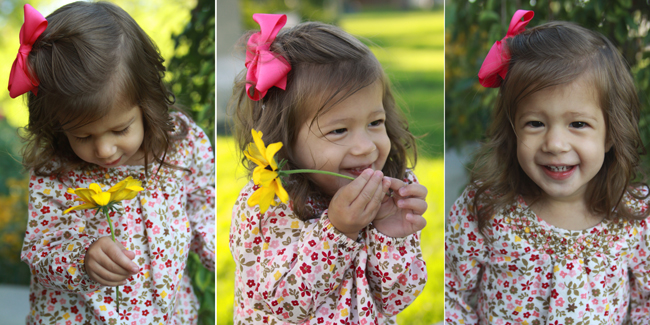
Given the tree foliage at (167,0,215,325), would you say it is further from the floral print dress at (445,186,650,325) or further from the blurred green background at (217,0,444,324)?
the floral print dress at (445,186,650,325)

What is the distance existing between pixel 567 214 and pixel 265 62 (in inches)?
44.6

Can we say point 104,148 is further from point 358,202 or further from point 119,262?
point 358,202

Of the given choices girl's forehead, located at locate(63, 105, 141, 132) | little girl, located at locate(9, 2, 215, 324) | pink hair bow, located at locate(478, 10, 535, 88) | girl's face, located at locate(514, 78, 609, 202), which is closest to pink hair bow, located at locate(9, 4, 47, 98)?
little girl, located at locate(9, 2, 215, 324)

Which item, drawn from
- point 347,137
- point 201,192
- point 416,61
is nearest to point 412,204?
point 347,137

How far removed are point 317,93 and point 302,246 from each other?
437 mm

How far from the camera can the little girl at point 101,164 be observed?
1465 mm

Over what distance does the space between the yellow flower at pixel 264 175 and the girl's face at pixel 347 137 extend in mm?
262

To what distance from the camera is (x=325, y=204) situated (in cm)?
166

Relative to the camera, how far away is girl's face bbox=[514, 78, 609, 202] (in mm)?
1609

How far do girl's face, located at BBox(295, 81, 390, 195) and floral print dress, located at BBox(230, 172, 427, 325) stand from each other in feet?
0.52

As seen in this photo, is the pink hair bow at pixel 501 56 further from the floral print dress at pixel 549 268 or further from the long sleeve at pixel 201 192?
the long sleeve at pixel 201 192

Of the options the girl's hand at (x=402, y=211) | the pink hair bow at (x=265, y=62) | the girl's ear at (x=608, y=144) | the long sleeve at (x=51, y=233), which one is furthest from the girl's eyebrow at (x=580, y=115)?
the long sleeve at (x=51, y=233)

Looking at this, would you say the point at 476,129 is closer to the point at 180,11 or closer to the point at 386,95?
the point at 386,95

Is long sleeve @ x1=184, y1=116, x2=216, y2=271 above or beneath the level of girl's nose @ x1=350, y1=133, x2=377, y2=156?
beneath
